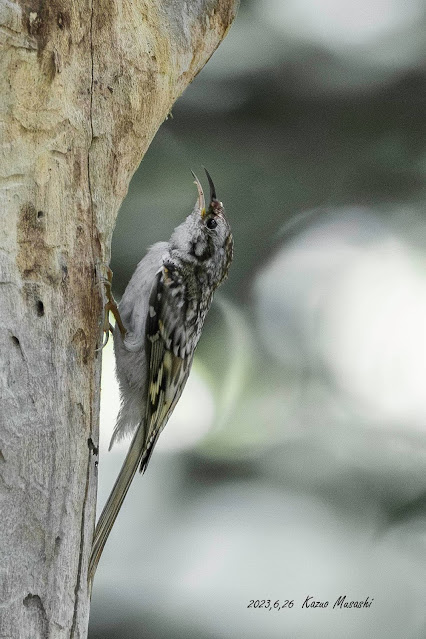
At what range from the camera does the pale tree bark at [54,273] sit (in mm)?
1876

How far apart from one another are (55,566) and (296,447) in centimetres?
323

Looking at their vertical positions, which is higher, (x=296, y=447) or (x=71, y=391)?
(x=296, y=447)

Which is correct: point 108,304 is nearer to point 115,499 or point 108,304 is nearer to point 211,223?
point 115,499

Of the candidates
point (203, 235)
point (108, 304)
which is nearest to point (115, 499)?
point (108, 304)

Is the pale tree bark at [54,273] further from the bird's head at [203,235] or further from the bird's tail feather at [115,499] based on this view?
the bird's head at [203,235]

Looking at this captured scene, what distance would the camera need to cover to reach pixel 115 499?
2486mm

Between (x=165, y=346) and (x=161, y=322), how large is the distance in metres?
0.08

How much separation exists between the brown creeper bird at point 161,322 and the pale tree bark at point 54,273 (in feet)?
1.85

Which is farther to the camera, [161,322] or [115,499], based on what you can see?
[161,322]

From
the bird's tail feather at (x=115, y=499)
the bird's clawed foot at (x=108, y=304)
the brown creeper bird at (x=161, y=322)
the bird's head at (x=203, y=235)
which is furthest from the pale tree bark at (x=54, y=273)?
the bird's head at (x=203, y=235)

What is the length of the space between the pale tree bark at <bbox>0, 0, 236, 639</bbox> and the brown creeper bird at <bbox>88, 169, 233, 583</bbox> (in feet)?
1.85

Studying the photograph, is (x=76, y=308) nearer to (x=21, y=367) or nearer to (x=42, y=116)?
(x=21, y=367)

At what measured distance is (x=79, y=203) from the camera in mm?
2141

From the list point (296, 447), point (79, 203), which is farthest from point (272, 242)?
point (79, 203)
